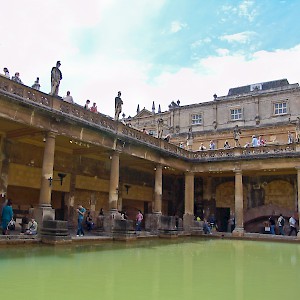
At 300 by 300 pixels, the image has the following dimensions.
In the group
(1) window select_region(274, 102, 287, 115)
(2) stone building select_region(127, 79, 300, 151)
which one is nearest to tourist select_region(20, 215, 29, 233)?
(2) stone building select_region(127, 79, 300, 151)

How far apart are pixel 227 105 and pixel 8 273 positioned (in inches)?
1158

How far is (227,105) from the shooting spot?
34219 mm

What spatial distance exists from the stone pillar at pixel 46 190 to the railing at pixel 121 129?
57.1 inches

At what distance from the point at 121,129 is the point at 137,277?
498 inches

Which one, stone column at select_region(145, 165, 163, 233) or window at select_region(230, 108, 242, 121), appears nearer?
stone column at select_region(145, 165, 163, 233)

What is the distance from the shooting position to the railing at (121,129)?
1438 cm

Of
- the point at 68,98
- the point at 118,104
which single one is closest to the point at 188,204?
the point at 118,104

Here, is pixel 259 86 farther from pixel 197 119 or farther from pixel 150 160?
pixel 150 160

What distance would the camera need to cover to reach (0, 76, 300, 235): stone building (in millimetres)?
15648

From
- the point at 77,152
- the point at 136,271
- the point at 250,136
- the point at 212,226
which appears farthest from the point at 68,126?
the point at 250,136

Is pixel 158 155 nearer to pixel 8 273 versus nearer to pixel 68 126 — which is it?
pixel 68 126

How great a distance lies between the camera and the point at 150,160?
869 inches

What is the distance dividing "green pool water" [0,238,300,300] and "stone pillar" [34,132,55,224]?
12.1 feet

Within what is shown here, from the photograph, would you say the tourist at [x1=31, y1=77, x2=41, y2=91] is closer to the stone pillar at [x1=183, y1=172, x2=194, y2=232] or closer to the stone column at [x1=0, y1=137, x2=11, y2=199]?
the stone column at [x1=0, y1=137, x2=11, y2=199]
